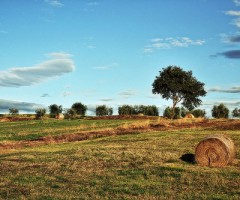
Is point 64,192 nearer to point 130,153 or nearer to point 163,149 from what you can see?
point 130,153

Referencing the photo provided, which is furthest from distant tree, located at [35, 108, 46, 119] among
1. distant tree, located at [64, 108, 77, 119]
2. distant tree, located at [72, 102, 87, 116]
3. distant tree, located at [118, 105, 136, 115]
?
distant tree, located at [118, 105, 136, 115]

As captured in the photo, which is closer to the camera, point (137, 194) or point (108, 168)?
point (137, 194)

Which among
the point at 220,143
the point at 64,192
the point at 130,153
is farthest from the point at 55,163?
the point at 220,143

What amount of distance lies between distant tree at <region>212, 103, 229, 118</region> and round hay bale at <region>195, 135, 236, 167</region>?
112234mm

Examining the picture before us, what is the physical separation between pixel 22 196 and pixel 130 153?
12.0 meters

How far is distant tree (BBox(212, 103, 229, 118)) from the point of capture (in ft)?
435

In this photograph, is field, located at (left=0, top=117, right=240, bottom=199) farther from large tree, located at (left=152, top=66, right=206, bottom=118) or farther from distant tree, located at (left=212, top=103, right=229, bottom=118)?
distant tree, located at (left=212, top=103, right=229, bottom=118)

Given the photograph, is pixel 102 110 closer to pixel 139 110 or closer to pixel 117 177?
pixel 139 110

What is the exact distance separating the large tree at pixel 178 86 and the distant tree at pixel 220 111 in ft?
102

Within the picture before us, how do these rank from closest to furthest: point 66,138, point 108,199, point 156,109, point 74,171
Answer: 1. point 108,199
2. point 74,171
3. point 66,138
4. point 156,109

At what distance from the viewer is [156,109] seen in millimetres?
148875

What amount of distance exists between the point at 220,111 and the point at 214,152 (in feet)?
375

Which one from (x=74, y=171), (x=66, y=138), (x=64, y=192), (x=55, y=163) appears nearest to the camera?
(x=64, y=192)

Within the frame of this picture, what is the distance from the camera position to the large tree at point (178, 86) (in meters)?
98.4
